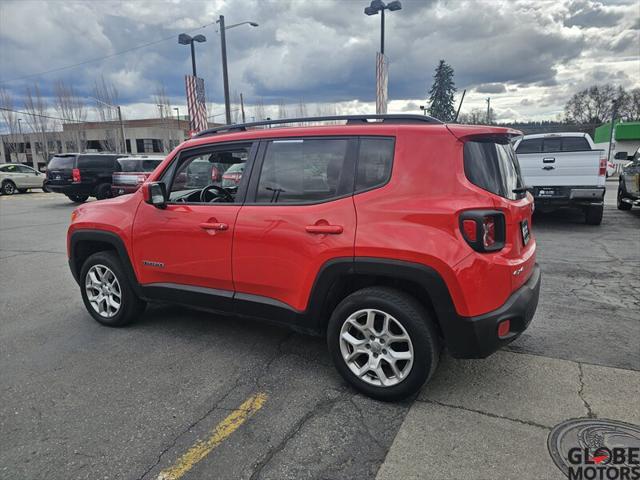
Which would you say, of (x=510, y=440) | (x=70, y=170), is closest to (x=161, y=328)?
(x=510, y=440)

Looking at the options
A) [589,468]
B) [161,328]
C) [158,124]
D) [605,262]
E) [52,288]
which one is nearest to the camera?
[589,468]

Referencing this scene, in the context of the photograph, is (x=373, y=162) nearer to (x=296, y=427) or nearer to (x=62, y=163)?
(x=296, y=427)

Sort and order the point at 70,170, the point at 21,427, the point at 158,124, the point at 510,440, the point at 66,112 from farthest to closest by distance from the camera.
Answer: the point at 158,124, the point at 66,112, the point at 70,170, the point at 21,427, the point at 510,440

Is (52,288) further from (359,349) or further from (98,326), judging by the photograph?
(359,349)

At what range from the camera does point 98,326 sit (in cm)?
439

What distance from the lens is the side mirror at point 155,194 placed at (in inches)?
147

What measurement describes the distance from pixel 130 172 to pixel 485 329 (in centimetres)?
1545

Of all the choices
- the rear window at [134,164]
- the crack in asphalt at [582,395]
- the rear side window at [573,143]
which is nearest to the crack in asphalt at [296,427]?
the crack in asphalt at [582,395]

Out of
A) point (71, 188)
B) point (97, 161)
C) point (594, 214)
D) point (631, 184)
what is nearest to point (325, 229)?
point (594, 214)

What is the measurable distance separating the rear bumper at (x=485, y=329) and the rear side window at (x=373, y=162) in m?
1.01

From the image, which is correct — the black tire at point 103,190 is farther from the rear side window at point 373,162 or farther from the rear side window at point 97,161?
the rear side window at point 373,162

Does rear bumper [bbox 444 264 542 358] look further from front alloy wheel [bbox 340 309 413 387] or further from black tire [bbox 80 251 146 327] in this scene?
black tire [bbox 80 251 146 327]

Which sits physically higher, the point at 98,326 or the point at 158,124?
the point at 158,124

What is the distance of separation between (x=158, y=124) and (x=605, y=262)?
61.8 meters
